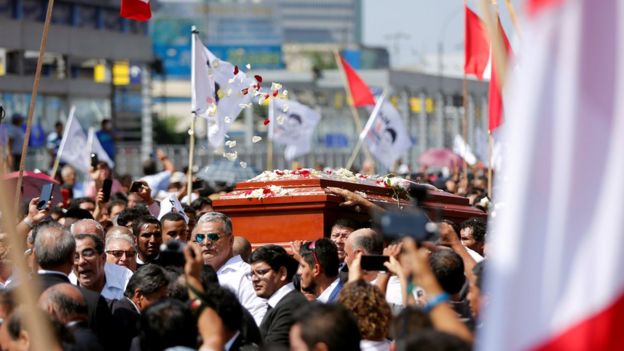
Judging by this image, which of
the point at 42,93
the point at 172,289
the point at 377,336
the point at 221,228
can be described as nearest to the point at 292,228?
the point at 221,228

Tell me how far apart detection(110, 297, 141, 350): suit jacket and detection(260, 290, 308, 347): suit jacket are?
2.28 ft

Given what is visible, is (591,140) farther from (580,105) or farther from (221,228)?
(221,228)

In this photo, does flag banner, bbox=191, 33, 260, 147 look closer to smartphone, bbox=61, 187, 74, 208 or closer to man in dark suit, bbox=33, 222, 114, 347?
smartphone, bbox=61, 187, 74, 208

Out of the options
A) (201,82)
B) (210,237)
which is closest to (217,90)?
(201,82)

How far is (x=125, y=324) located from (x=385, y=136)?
1756cm

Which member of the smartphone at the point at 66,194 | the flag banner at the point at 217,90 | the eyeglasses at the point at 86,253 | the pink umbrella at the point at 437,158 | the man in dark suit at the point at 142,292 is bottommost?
the pink umbrella at the point at 437,158

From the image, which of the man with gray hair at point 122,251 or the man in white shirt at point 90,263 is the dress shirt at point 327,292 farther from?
the man with gray hair at point 122,251

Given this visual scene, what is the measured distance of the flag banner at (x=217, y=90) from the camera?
15586mm

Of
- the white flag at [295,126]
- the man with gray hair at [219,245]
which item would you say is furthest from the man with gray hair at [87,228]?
the white flag at [295,126]

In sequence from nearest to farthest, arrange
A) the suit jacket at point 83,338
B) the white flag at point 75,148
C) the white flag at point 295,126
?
the suit jacket at point 83,338
the white flag at point 75,148
the white flag at point 295,126

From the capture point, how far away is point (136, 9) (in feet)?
44.7

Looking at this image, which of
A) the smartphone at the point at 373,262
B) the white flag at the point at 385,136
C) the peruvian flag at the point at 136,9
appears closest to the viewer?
the smartphone at the point at 373,262

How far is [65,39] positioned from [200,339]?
107ft

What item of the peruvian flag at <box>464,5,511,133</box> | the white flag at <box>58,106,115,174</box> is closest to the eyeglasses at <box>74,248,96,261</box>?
the peruvian flag at <box>464,5,511,133</box>
